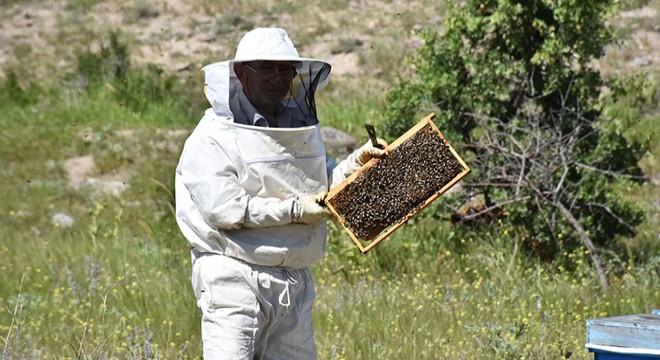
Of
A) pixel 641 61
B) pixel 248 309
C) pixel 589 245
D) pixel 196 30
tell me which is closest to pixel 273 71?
pixel 248 309

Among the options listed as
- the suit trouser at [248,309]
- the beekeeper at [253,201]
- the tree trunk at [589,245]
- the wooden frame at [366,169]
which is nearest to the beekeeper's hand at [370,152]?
the wooden frame at [366,169]

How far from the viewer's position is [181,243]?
25.9 ft

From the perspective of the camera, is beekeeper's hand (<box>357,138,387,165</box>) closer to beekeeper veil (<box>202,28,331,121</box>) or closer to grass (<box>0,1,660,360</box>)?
beekeeper veil (<box>202,28,331,121</box>)

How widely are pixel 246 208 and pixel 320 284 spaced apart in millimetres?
3358

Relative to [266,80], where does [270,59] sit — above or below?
above

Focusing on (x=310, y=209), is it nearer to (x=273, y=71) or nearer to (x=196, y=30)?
(x=273, y=71)

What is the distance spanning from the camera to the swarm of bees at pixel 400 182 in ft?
12.4

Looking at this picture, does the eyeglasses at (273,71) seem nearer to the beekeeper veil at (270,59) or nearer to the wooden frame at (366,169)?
the beekeeper veil at (270,59)

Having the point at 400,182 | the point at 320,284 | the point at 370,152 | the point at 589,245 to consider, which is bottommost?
the point at 320,284

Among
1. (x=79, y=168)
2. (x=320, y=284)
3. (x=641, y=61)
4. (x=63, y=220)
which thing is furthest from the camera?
(x=641, y=61)

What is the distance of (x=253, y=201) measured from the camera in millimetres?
3604

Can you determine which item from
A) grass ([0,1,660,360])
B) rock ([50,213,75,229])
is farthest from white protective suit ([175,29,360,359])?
rock ([50,213,75,229])

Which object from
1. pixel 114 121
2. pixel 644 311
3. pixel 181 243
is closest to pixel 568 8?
pixel 644 311

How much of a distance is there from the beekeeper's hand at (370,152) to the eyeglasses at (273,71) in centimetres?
43
